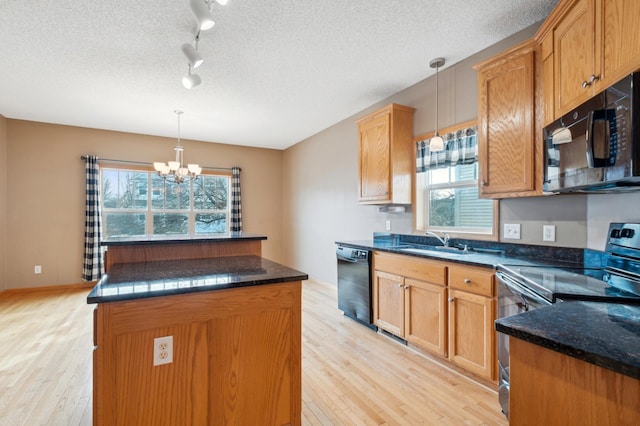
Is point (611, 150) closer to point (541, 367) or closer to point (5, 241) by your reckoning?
point (541, 367)

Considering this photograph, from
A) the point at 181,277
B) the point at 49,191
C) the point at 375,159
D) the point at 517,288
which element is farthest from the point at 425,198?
the point at 49,191

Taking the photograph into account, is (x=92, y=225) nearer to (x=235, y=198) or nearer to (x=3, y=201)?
(x=3, y=201)

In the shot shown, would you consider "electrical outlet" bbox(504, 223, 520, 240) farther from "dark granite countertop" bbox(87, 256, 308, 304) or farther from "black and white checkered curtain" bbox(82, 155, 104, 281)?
"black and white checkered curtain" bbox(82, 155, 104, 281)

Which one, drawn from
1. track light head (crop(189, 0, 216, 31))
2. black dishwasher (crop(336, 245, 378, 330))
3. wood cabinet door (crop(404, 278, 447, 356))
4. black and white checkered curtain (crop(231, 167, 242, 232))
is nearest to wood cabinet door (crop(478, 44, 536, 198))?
wood cabinet door (crop(404, 278, 447, 356))

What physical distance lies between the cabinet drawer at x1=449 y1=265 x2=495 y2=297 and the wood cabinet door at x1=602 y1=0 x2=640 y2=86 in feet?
4.14

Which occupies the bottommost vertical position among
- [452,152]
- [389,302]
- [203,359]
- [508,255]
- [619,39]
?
[389,302]

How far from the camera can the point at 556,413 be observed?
2.63 feet

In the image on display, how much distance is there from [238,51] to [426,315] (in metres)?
2.81

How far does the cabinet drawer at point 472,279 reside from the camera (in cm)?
211

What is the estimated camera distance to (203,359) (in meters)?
1.48

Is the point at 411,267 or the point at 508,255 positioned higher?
the point at 508,255

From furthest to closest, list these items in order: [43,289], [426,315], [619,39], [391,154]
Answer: [43,289]
[391,154]
[426,315]
[619,39]

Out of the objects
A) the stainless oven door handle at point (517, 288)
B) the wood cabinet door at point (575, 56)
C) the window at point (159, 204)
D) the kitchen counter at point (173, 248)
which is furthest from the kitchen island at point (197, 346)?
the window at point (159, 204)

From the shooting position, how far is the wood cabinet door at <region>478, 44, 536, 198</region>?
7.06 ft
